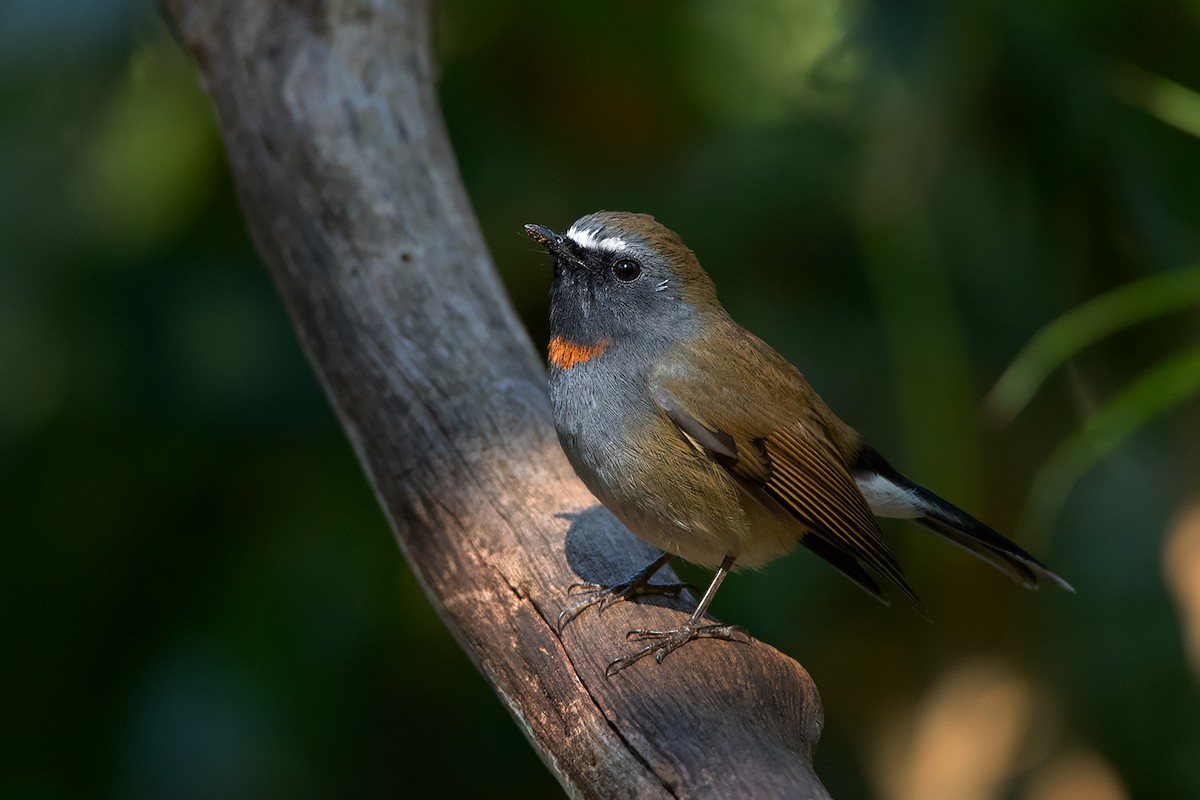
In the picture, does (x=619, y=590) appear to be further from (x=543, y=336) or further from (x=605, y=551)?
(x=543, y=336)

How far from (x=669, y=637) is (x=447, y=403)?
89 cm

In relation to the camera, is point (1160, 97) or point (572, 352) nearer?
A: point (572, 352)

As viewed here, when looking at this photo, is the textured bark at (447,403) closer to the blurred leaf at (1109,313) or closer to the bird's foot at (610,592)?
the bird's foot at (610,592)

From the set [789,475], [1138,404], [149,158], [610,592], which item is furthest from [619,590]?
[149,158]

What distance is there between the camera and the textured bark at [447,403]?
226 centimetres

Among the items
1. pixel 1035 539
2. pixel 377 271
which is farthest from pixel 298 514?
pixel 1035 539

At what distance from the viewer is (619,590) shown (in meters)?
2.72

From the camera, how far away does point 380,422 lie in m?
3.08

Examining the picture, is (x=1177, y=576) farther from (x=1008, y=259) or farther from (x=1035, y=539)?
Answer: (x=1008, y=259)

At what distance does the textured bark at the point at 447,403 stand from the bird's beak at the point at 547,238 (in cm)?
30

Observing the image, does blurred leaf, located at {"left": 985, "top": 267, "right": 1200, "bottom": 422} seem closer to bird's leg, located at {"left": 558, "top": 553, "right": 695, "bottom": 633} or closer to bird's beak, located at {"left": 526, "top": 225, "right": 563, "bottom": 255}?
bird's leg, located at {"left": 558, "top": 553, "right": 695, "bottom": 633}

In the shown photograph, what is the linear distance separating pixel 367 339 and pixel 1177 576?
2619 mm

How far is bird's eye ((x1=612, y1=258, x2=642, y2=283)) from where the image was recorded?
120 inches

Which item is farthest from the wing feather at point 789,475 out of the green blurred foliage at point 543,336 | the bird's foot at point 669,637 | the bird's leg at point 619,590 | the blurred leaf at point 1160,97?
the blurred leaf at point 1160,97
